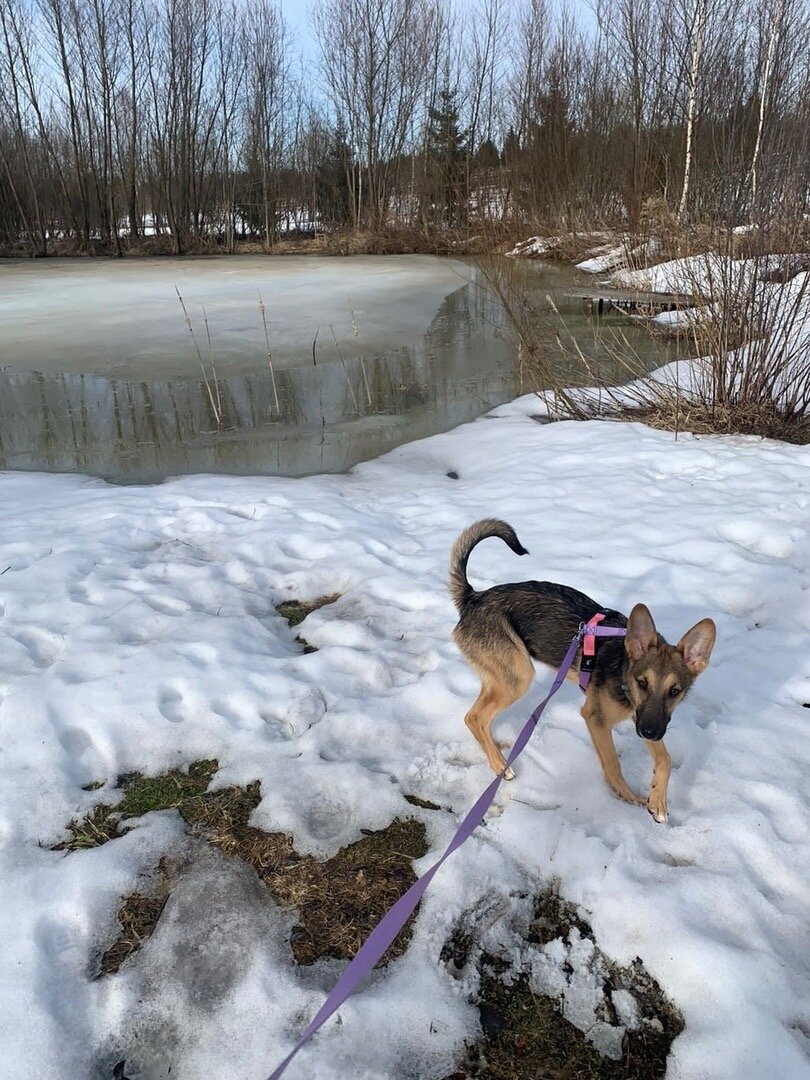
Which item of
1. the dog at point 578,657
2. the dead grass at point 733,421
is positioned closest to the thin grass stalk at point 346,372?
the dead grass at point 733,421

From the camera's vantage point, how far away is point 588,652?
2641 mm

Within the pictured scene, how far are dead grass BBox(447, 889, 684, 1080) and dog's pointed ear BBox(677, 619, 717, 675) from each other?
37.1 inches

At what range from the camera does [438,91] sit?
34.2 meters

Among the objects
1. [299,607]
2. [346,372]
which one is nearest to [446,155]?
[346,372]

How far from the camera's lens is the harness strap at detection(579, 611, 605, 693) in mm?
2633

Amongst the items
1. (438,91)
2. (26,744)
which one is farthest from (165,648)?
(438,91)

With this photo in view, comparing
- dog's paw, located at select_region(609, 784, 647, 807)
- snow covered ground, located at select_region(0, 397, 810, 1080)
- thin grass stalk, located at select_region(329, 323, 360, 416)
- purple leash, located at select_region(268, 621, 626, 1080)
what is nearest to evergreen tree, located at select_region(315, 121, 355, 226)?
thin grass stalk, located at select_region(329, 323, 360, 416)

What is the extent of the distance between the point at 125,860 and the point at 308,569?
2.42m

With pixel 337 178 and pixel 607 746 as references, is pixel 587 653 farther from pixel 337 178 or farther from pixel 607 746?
pixel 337 178

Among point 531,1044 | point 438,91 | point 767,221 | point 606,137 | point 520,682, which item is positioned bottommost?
point 531,1044

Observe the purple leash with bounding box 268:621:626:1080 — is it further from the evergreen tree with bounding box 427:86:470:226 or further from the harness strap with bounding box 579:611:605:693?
the evergreen tree with bounding box 427:86:470:226

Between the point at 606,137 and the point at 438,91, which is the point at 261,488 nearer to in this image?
the point at 606,137

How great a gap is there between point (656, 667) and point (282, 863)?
56.9 inches

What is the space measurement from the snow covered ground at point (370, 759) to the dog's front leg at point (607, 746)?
73 mm
